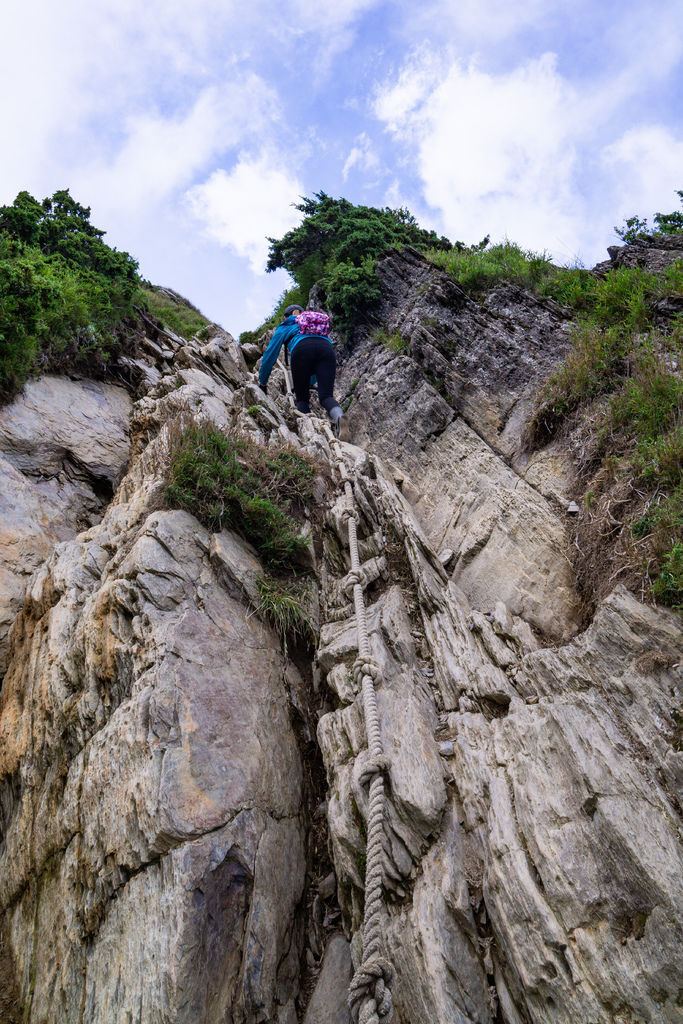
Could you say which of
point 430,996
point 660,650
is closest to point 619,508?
point 660,650

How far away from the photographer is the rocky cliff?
2980 millimetres

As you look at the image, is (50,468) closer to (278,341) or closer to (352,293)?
(278,341)

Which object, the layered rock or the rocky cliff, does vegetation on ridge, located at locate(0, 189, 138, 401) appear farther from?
the layered rock

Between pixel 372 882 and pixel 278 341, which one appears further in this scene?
pixel 278 341

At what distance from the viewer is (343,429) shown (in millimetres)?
9836

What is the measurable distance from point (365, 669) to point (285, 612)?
1.28 m

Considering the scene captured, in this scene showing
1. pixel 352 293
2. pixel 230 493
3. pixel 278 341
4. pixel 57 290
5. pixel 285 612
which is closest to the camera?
pixel 285 612

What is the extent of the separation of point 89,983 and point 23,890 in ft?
4.03

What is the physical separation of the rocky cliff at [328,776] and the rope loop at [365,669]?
0.58 ft

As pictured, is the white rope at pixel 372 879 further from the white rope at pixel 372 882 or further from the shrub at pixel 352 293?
the shrub at pixel 352 293

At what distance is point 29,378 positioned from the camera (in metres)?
8.33

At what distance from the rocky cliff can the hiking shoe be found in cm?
312

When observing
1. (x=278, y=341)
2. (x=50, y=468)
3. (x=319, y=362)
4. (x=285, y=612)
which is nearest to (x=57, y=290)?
(x=50, y=468)

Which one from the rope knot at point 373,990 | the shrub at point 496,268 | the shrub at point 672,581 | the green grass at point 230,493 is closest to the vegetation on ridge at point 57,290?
the green grass at point 230,493
